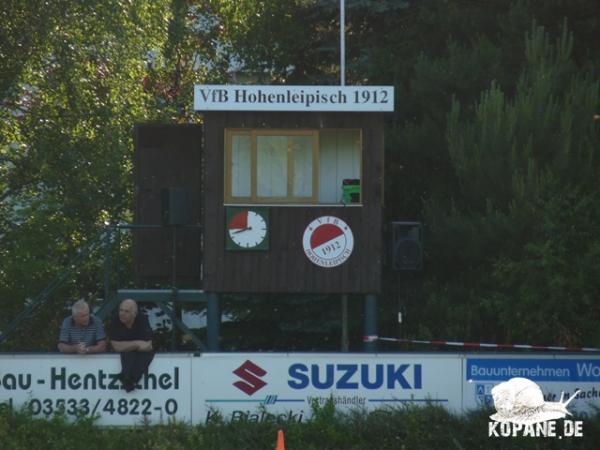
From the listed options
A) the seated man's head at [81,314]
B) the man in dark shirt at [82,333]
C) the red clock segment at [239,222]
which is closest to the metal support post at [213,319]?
the red clock segment at [239,222]

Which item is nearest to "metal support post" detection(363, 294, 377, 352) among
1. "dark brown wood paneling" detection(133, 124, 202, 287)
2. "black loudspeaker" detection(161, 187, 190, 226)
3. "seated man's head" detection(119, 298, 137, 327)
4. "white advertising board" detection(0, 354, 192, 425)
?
"black loudspeaker" detection(161, 187, 190, 226)

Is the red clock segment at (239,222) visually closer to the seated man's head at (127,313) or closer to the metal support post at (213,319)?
the metal support post at (213,319)

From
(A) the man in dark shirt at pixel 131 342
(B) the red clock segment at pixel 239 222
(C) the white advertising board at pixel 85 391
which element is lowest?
(C) the white advertising board at pixel 85 391

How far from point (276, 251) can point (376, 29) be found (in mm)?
9492

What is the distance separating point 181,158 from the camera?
22.0 metres

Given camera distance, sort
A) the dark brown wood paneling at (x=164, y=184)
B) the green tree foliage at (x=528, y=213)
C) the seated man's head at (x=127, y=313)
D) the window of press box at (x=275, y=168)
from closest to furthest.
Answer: the seated man's head at (x=127, y=313) < the window of press box at (x=275, y=168) < the green tree foliage at (x=528, y=213) < the dark brown wood paneling at (x=164, y=184)

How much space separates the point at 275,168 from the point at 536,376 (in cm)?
533

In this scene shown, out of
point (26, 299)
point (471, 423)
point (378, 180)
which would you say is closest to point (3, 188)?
point (26, 299)

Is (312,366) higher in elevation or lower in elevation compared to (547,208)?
lower

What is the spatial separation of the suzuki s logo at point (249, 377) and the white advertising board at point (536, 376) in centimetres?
264

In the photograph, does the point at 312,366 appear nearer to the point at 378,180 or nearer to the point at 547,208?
the point at 378,180

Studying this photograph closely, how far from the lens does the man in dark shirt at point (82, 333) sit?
17.2m

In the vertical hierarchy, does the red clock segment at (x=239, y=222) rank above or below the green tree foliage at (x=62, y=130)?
below

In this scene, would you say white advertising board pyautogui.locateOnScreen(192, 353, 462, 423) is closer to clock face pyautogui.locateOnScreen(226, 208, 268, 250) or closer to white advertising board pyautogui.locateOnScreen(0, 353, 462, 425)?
white advertising board pyautogui.locateOnScreen(0, 353, 462, 425)
